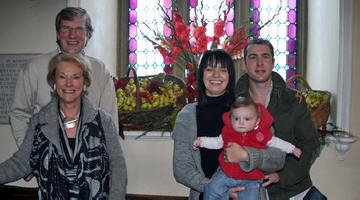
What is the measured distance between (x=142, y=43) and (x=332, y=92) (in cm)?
216

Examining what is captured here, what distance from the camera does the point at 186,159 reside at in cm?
142

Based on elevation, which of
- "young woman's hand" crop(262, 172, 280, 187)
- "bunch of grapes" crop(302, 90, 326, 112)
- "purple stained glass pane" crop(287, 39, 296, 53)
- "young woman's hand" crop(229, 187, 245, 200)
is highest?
"purple stained glass pane" crop(287, 39, 296, 53)

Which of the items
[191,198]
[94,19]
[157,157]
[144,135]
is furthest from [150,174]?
[94,19]

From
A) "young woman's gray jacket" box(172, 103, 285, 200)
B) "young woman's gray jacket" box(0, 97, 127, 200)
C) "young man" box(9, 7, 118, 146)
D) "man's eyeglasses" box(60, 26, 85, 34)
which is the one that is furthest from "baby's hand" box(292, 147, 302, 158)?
"man's eyeglasses" box(60, 26, 85, 34)

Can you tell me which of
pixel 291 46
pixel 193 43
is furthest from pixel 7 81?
pixel 291 46

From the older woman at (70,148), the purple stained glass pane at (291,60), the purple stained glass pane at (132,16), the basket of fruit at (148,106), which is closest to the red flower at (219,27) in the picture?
the basket of fruit at (148,106)

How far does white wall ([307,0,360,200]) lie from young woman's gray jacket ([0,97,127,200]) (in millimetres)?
1563

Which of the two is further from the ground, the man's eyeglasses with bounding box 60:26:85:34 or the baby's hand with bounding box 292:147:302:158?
the man's eyeglasses with bounding box 60:26:85:34

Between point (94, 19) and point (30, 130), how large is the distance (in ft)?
6.79

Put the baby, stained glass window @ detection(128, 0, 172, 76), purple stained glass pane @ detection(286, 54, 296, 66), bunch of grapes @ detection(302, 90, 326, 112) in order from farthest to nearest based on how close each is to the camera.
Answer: stained glass window @ detection(128, 0, 172, 76) < purple stained glass pane @ detection(286, 54, 296, 66) < bunch of grapes @ detection(302, 90, 326, 112) < the baby

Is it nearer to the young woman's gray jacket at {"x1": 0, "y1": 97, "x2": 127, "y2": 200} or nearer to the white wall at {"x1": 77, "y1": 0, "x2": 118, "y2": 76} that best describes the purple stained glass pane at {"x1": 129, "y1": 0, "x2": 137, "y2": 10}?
the white wall at {"x1": 77, "y1": 0, "x2": 118, "y2": 76}

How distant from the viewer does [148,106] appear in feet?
7.82

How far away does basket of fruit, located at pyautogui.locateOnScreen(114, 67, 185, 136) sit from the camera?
2.35m

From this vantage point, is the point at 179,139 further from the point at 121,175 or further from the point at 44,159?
the point at 44,159
